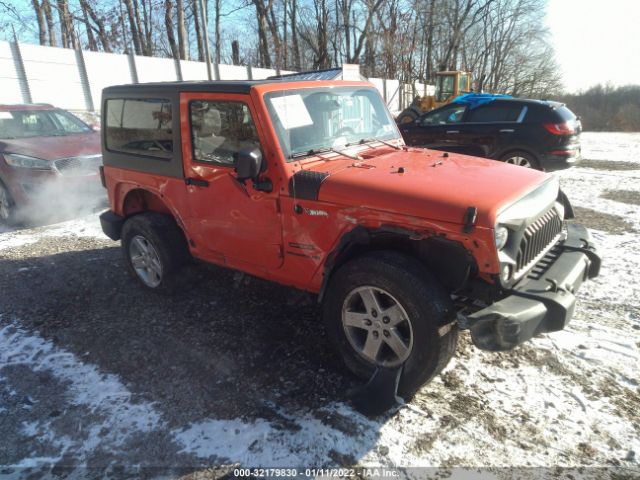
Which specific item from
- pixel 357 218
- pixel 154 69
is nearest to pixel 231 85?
pixel 357 218

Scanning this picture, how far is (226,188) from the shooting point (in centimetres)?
345

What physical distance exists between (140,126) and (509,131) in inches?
274

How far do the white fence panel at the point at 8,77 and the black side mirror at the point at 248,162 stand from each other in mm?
14643

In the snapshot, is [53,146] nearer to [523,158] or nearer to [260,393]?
[260,393]

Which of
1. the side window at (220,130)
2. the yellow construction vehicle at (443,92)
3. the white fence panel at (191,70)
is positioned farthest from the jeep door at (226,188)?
the yellow construction vehicle at (443,92)

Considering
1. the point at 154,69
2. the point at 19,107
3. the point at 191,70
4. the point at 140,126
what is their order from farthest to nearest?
the point at 191,70 → the point at 154,69 → the point at 19,107 → the point at 140,126

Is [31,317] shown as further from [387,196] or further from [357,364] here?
[387,196]

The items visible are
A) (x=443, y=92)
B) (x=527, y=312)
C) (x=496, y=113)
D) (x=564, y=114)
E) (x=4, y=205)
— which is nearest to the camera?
(x=527, y=312)

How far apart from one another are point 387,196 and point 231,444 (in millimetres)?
1779

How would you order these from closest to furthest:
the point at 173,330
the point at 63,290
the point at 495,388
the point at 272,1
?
the point at 495,388
the point at 173,330
the point at 63,290
the point at 272,1

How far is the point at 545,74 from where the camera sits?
45.1 meters

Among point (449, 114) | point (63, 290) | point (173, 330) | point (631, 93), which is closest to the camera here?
point (173, 330)

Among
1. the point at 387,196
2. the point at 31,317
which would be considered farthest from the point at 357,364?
the point at 31,317

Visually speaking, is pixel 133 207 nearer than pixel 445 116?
Yes
